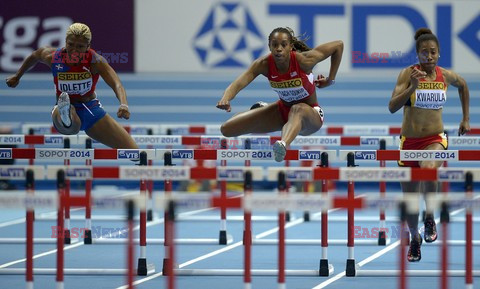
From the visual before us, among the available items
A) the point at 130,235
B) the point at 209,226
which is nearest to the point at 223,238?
the point at 209,226

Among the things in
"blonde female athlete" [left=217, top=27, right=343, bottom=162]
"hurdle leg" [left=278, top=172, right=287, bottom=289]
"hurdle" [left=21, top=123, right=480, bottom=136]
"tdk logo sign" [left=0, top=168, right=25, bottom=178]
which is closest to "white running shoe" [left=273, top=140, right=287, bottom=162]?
"blonde female athlete" [left=217, top=27, right=343, bottom=162]

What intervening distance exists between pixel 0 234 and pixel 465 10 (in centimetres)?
909

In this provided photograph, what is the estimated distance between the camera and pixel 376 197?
211 inches

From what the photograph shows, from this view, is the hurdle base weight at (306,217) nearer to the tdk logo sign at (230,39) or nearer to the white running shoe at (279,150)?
the tdk logo sign at (230,39)

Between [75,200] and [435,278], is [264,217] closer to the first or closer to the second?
[435,278]

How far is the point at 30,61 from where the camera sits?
872 centimetres

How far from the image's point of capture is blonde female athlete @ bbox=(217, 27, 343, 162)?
808 centimetres

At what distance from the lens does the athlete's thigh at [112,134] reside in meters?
8.71

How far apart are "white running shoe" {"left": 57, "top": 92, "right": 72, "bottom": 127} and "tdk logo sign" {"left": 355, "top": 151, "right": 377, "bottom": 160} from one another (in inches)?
101

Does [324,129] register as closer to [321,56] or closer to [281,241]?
[321,56]

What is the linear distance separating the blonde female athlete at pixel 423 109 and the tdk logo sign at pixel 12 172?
12.0ft

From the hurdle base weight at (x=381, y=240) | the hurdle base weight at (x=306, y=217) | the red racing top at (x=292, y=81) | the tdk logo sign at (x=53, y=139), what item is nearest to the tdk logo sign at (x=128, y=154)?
the red racing top at (x=292, y=81)

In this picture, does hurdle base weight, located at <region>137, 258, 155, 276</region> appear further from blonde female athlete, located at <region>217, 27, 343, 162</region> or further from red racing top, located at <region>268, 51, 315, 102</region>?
red racing top, located at <region>268, 51, 315, 102</region>

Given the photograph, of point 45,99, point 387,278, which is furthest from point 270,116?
point 45,99
